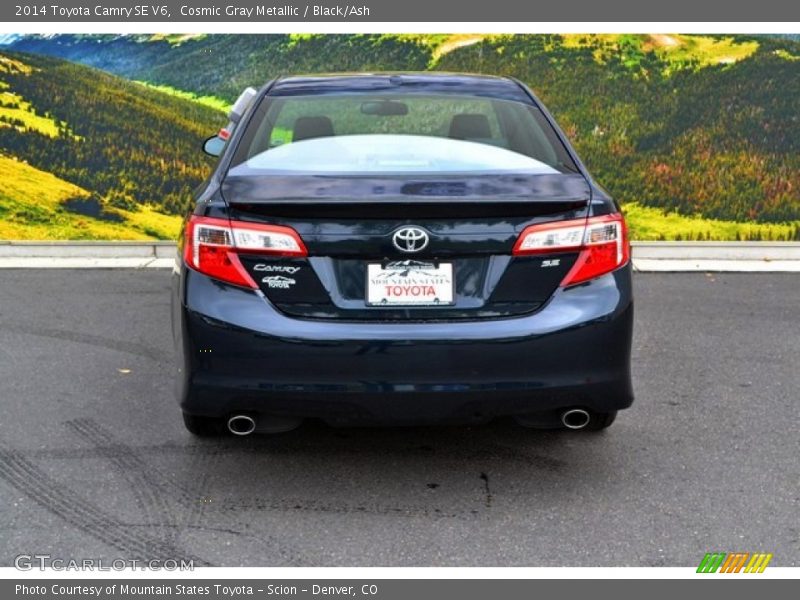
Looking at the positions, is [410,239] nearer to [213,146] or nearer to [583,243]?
[583,243]

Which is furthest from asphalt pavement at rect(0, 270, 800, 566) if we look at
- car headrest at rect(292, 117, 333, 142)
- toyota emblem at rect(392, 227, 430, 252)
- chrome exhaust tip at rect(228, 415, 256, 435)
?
car headrest at rect(292, 117, 333, 142)

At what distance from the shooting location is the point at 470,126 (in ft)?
16.0

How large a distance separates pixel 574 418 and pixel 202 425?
5.14 feet

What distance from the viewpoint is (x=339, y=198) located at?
3789 mm

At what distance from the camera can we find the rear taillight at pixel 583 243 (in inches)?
150

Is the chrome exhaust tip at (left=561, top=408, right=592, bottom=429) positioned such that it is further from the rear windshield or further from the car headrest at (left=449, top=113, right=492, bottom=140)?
the car headrest at (left=449, top=113, right=492, bottom=140)

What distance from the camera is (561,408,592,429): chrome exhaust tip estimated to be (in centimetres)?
403

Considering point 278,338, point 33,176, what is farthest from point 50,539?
point 33,176

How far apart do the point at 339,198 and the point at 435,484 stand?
49.9 inches

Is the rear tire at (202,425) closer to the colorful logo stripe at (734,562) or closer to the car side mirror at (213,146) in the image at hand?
the car side mirror at (213,146)

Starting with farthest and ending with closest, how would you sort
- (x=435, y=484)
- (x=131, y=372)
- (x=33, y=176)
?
1. (x=33, y=176)
2. (x=131, y=372)
3. (x=435, y=484)

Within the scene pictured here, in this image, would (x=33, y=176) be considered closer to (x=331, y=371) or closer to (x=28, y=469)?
(x=28, y=469)

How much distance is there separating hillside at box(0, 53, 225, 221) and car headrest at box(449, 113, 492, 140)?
6016 mm

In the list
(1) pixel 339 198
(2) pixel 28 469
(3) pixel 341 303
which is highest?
(1) pixel 339 198
